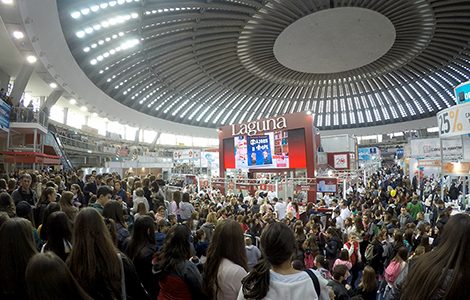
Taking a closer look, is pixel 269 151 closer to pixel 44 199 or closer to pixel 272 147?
pixel 272 147

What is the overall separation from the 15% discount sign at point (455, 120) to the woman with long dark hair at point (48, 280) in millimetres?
9316

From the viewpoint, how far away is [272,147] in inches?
823

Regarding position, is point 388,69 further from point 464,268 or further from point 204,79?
point 464,268

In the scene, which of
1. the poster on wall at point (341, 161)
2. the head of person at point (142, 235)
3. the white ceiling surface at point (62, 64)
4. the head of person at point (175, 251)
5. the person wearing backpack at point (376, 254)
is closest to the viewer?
the head of person at point (175, 251)

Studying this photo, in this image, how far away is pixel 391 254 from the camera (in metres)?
5.18

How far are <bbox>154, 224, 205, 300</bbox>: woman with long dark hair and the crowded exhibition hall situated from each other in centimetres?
1

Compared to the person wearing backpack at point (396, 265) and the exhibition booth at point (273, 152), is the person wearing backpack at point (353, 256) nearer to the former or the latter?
the person wearing backpack at point (396, 265)

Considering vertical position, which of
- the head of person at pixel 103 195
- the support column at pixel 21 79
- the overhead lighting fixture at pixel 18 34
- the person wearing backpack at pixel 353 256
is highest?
the overhead lighting fixture at pixel 18 34

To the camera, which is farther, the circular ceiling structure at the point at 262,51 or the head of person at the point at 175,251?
the circular ceiling structure at the point at 262,51

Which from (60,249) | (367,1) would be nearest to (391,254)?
(60,249)

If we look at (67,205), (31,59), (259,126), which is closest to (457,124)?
(67,205)

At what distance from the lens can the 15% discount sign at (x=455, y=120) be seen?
760cm

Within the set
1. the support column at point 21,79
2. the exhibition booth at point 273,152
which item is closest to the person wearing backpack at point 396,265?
the exhibition booth at point 273,152

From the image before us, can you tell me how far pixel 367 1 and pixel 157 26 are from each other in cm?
1621
